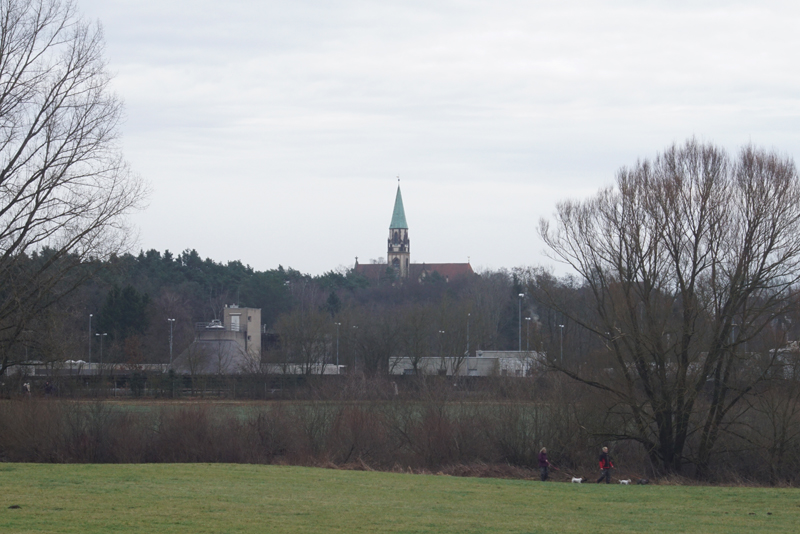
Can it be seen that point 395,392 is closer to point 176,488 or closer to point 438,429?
point 438,429

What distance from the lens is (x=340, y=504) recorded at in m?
16.9

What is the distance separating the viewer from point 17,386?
32.2m

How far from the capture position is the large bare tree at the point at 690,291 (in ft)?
97.2

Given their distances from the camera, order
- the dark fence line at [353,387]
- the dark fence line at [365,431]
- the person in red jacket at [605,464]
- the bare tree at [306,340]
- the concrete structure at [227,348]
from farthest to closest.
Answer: the bare tree at [306,340] → the concrete structure at [227,348] → the dark fence line at [353,387] → the dark fence line at [365,431] → the person in red jacket at [605,464]

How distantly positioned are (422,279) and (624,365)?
135m

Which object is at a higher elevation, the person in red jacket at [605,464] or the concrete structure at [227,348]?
the concrete structure at [227,348]

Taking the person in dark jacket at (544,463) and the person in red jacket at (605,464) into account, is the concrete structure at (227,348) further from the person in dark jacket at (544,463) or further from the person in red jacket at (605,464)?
the person in red jacket at (605,464)

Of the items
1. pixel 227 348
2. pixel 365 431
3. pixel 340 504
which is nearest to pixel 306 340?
pixel 227 348

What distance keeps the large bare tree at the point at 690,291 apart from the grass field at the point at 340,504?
698cm

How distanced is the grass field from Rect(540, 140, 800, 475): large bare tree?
6978 mm

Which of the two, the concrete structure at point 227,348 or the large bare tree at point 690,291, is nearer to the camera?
the large bare tree at point 690,291

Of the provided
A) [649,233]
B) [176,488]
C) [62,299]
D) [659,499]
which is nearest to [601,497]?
[659,499]

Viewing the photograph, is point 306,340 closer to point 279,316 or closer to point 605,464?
point 279,316

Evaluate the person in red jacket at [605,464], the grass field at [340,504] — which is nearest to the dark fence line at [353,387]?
the person in red jacket at [605,464]
